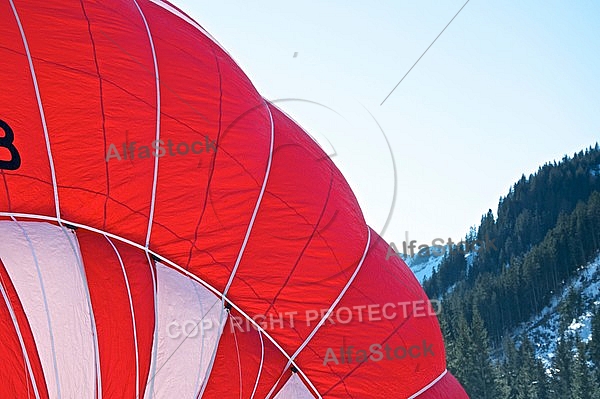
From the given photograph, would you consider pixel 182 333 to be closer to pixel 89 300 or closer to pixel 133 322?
pixel 133 322

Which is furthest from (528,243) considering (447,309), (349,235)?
(349,235)

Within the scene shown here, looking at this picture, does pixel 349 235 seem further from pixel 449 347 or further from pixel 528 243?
pixel 528 243

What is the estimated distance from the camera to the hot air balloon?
4.61 meters

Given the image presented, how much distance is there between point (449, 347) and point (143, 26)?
126 ft

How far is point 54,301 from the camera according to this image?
466 cm

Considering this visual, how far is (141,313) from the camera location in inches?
201

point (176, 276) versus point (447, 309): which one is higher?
point (447, 309)

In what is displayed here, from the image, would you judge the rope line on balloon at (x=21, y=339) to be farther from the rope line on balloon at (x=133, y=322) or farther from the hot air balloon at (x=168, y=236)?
the rope line on balloon at (x=133, y=322)

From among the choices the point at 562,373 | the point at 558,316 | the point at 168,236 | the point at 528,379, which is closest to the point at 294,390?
the point at 168,236

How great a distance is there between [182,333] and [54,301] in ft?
3.28

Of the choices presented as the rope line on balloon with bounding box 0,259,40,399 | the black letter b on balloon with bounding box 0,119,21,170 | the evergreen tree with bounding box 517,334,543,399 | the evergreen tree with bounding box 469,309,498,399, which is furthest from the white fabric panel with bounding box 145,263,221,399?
the evergreen tree with bounding box 517,334,543,399

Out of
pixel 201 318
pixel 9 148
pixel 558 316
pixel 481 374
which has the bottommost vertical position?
pixel 201 318

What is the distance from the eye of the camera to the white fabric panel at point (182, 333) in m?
5.18

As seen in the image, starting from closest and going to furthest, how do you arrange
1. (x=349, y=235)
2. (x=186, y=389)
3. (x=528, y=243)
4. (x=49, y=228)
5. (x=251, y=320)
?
1. (x=49, y=228)
2. (x=186, y=389)
3. (x=251, y=320)
4. (x=349, y=235)
5. (x=528, y=243)
